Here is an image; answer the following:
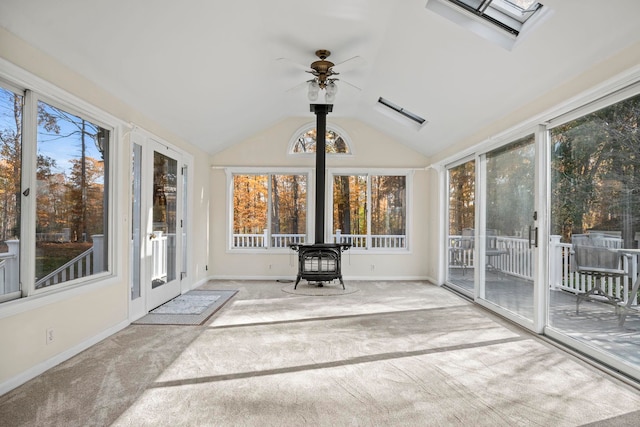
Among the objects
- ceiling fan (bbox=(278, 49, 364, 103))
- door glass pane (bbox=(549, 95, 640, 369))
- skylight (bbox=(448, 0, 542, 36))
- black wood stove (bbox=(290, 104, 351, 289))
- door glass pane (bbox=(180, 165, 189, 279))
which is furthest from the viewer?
black wood stove (bbox=(290, 104, 351, 289))

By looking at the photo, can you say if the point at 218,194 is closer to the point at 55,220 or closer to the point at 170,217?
the point at 170,217

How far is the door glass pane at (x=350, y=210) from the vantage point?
7.59 m

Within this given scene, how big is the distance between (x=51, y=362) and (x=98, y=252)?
1116mm

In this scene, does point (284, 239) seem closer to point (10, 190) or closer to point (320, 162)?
point (320, 162)

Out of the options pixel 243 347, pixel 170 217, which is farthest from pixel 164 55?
pixel 243 347

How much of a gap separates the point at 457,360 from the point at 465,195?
10.9ft

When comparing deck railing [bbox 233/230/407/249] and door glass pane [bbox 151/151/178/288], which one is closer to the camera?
door glass pane [bbox 151/151/178/288]

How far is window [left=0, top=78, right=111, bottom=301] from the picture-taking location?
2.73 m

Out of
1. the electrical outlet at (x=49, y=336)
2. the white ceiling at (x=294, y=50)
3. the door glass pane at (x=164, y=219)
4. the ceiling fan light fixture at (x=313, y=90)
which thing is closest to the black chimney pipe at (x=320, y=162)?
the white ceiling at (x=294, y=50)

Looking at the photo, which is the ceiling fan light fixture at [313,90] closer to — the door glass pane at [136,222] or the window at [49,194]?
the door glass pane at [136,222]

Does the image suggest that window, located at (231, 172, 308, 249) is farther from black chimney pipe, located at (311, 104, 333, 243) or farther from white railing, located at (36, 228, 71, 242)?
white railing, located at (36, 228, 71, 242)

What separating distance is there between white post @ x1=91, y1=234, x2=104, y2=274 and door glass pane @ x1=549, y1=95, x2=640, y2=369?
13.7 feet

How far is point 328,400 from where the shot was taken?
2.51 meters

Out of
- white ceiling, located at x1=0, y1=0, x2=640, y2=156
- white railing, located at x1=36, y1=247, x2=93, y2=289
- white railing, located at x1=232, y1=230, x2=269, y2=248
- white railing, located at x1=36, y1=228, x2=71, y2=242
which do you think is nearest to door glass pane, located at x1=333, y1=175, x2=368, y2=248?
white railing, located at x1=232, y1=230, x2=269, y2=248
